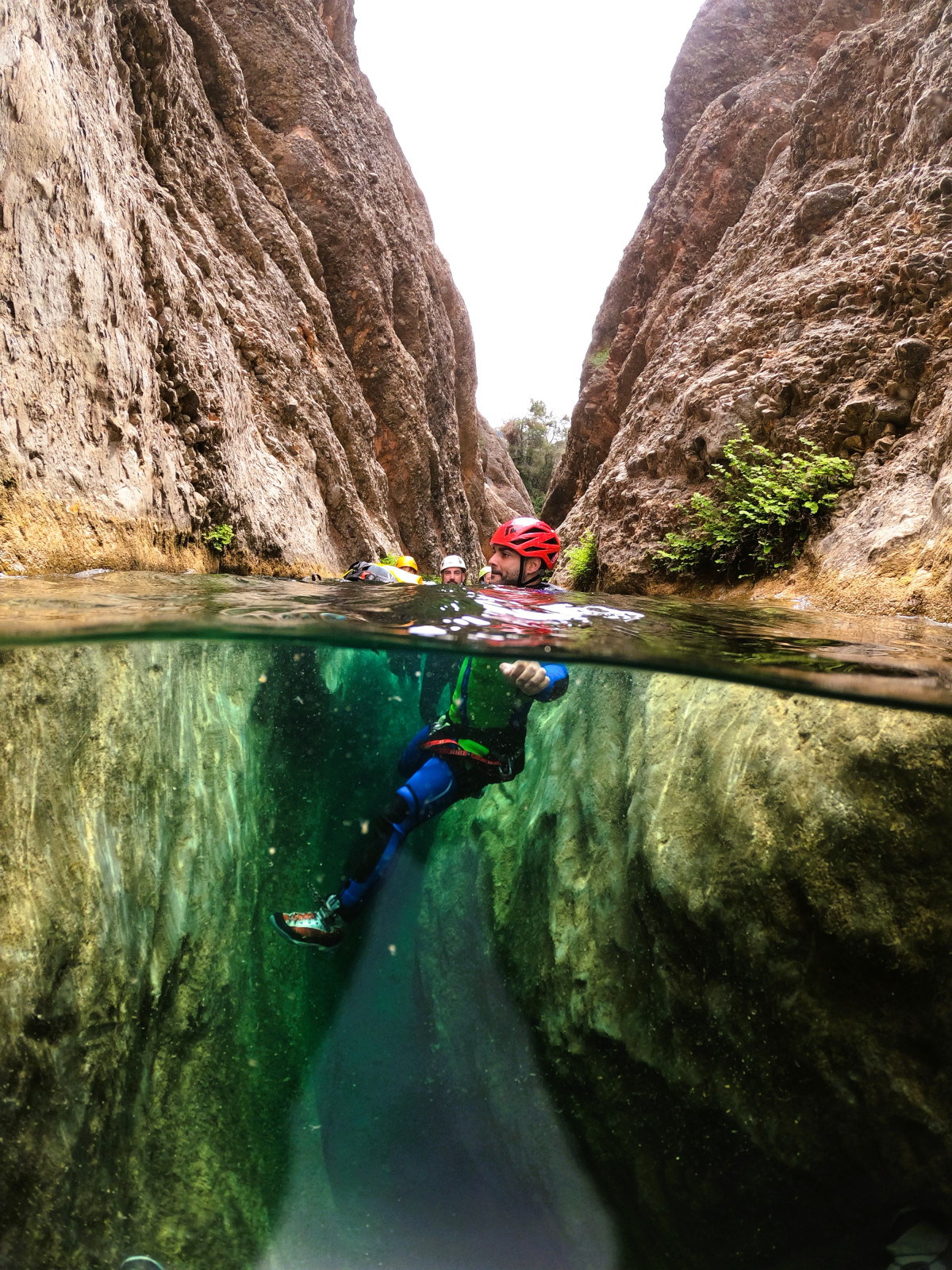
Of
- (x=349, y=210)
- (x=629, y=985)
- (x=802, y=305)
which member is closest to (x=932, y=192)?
(x=802, y=305)

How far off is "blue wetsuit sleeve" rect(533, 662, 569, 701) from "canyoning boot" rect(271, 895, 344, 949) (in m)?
1.93

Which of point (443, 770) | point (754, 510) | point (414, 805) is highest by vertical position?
point (754, 510)

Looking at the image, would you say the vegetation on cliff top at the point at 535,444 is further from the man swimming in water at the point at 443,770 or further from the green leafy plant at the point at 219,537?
the man swimming in water at the point at 443,770

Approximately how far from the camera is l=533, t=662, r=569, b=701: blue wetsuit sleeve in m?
4.25

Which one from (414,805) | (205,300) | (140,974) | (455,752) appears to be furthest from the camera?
(205,300)

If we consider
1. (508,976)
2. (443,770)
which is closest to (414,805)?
(443,770)

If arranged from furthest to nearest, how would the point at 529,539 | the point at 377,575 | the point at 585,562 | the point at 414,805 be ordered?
the point at 585,562
the point at 377,575
the point at 529,539
the point at 414,805

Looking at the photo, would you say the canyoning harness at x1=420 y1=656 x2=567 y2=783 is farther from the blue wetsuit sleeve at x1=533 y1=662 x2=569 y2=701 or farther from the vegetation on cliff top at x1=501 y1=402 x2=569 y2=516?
the vegetation on cliff top at x1=501 y1=402 x2=569 y2=516

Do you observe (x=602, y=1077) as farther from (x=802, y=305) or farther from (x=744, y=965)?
(x=802, y=305)

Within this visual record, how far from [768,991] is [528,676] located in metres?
2.01

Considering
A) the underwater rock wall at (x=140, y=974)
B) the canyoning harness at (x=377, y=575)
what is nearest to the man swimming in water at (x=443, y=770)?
the underwater rock wall at (x=140, y=974)

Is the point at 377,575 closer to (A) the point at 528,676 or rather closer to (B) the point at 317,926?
(A) the point at 528,676

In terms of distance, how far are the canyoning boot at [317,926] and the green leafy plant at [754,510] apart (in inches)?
232

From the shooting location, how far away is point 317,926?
4352 mm
